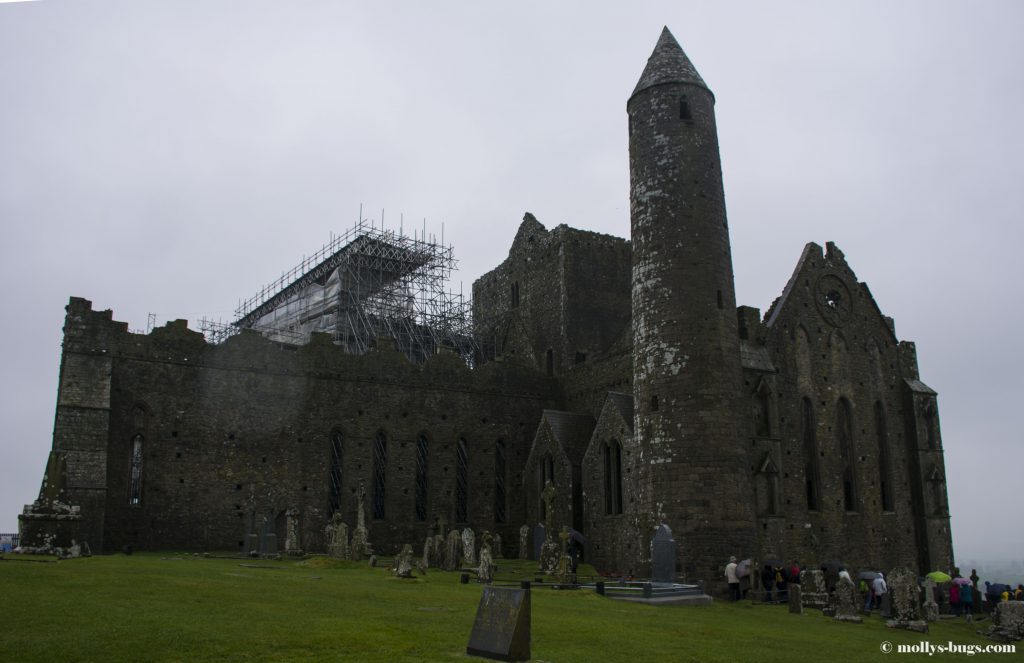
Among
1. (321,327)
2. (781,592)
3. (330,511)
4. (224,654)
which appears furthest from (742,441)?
(321,327)

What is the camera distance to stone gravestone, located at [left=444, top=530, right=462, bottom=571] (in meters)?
26.6

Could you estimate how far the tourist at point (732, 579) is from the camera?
77.4 ft

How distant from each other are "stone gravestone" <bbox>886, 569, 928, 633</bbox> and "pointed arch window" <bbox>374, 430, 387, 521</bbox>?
764 inches

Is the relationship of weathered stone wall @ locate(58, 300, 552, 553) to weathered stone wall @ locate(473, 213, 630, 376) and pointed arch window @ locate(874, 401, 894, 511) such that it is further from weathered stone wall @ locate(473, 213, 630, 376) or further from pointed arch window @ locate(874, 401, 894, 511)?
pointed arch window @ locate(874, 401, 894, 511)

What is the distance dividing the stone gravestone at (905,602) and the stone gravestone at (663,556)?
554cm

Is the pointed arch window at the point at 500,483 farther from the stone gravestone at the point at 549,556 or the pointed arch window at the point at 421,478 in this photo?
the stone gravestone at the point at 549,556

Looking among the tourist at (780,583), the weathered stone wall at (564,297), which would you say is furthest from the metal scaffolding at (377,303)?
the tourist at (780,583)

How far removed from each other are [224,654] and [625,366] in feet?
82.4

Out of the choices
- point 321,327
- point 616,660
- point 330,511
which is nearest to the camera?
point 616,660

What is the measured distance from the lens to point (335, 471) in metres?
33.6

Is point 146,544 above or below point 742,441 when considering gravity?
below

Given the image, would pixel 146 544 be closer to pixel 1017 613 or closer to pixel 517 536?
pixel 517 536

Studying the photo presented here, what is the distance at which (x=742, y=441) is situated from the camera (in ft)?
85.4

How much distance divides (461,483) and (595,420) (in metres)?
6.08
